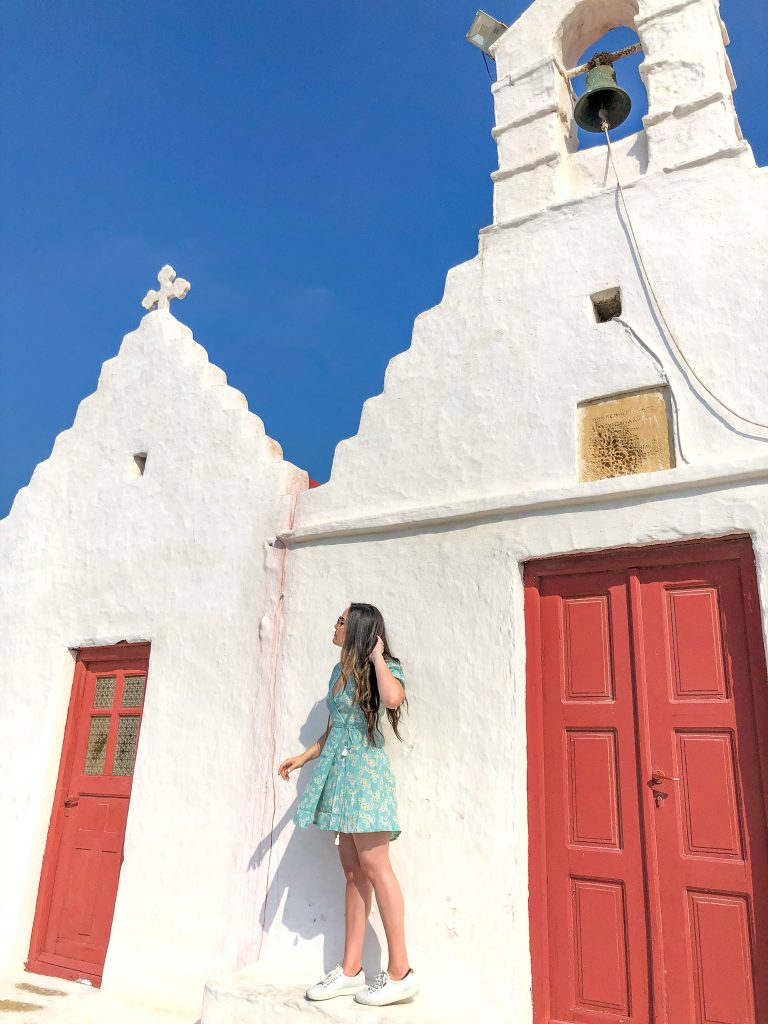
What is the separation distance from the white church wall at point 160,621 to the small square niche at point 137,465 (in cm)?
3

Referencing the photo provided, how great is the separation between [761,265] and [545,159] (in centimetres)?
162

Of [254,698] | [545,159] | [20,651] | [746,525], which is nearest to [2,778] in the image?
[20,651]

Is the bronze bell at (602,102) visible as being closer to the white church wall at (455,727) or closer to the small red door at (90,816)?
the white church wall at (455,727)

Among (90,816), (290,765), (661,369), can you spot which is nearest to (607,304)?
(661,369)

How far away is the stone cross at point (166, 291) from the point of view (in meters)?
6.35

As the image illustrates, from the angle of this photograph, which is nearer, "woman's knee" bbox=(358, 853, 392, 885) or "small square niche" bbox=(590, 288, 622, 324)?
"woman's knee" bbox=(358, 853, 392, 885)

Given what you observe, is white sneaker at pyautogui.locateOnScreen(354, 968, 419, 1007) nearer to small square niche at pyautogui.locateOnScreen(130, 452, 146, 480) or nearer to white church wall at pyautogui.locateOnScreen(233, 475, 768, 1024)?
white church wall at pyautogui.locateOnScreen(233, 475, 768, 1024)

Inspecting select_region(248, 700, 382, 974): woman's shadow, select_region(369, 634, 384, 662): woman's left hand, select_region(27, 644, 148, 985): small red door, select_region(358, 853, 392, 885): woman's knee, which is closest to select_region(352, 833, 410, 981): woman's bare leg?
select_region(358, 853, 392, 885): woman's knee

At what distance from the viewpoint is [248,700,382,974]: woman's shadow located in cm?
404

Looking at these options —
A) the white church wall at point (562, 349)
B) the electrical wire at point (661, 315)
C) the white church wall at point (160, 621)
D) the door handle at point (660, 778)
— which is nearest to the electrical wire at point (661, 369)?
the white church wall at point (562, 349)

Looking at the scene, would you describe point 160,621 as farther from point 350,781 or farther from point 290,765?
point 350,781

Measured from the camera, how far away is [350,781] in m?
3.82

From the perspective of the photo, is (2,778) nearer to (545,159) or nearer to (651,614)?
(651,614)

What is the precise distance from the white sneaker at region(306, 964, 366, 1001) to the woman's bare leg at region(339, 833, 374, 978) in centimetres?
3
